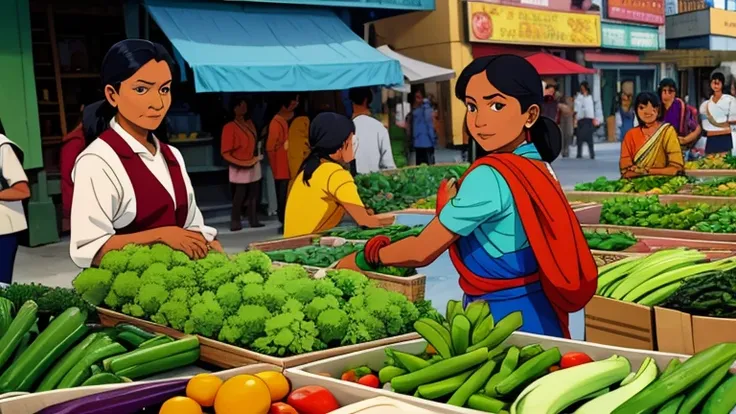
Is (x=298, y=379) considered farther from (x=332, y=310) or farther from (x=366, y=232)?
(x=366, y=232)

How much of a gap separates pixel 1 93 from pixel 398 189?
18.4 ft

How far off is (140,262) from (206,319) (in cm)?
58

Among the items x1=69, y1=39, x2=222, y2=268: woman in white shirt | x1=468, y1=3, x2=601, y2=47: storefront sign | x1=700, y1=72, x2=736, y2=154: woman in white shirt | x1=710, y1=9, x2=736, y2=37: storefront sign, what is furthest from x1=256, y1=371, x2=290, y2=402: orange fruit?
x1=710, y1=9, x2=736, y2=37: storefront sign

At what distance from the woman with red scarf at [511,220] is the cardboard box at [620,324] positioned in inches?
27.3

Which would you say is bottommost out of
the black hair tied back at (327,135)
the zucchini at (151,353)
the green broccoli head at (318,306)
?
the zucchini at (151,353)

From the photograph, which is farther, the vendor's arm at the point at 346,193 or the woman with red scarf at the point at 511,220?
the vendor's arm at the point at 346,193

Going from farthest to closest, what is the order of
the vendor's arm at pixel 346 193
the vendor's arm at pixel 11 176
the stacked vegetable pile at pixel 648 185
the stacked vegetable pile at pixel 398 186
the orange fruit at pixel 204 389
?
the stacked vegetable pile at pixel 398 186, the stacked vegetable pile at pixel 648 185, the vendor's arm at pixel 11 176, the vendor's arm at pixel 346 193, the orange fruit at pixel 204 389

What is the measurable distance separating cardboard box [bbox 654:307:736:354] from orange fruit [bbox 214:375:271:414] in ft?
7.17

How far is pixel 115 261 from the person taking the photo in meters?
3.78

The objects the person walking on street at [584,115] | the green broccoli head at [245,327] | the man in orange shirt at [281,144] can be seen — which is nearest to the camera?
the green broccoli head at [245,327]

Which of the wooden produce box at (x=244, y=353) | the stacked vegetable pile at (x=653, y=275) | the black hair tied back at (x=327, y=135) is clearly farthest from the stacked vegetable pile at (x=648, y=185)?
the wooden produce box at (x=244, y=353)

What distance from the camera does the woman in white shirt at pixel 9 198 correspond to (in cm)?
577

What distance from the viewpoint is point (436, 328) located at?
293cm

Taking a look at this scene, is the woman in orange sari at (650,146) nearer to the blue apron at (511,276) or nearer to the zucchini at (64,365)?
the blue apron at (511,276)
